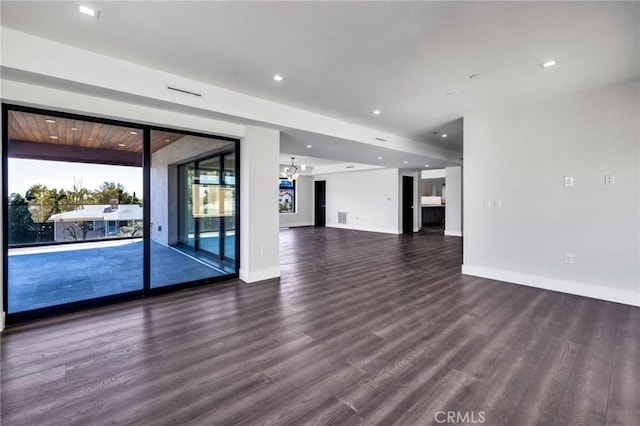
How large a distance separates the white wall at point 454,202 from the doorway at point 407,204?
1445mm

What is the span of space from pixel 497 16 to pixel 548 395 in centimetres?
288

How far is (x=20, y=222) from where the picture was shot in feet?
10.5

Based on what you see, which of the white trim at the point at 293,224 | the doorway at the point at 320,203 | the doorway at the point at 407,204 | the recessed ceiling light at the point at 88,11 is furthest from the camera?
the doorway at the point at 320,203

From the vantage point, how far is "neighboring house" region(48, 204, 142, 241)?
3.54 metres

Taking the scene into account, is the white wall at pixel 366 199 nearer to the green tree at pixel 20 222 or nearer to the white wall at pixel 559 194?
the white wall at pixel 559 194

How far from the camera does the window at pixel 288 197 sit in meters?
13.6

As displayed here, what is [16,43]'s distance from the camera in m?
2.60

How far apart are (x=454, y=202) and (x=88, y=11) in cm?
1033

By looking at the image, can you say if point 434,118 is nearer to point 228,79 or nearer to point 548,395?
point 228,79

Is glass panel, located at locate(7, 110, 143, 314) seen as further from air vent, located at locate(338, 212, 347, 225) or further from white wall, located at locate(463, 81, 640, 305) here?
air vent, located at locate(338, 212, 347, 225)

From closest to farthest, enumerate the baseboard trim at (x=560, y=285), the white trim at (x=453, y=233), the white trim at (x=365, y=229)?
the baseboard trim at (x=560, y=285) → the white trim at (x=453, y=233) → the white trim at (x=365, y=229)

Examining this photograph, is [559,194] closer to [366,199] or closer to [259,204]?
[259,204]

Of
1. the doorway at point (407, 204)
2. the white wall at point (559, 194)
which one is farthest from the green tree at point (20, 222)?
the doorway at point (407, 204)

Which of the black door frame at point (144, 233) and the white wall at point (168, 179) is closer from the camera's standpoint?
the black door frame at point (144, 233)
